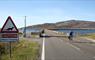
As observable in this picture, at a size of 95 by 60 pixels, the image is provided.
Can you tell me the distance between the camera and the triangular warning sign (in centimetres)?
1523

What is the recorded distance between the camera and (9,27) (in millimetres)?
15539

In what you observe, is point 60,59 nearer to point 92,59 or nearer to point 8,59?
point 92,59

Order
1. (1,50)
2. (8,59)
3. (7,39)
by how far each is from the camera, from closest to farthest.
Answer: (7,39) → (8,59) → (1,50)

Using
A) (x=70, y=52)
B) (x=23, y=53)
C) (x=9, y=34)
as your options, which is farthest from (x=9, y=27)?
(x=70, y=52)

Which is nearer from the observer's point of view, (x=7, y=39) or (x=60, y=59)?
(x=7, y=39)

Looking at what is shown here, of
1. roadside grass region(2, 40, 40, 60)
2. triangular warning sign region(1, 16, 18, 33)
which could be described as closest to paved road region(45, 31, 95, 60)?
roadside grass region(2, 40, 40, 60)

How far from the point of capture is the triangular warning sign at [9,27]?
1523cm

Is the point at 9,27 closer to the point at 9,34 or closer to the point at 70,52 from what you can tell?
the point at 9,34

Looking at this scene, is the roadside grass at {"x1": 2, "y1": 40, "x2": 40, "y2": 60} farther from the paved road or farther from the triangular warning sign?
the triangular warning sign

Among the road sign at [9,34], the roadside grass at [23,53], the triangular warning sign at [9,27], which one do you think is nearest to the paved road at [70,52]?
the roadside grass at [23,53]

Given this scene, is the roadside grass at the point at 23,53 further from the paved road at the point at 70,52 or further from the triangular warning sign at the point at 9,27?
the triangular warning sign at the point at 9,27

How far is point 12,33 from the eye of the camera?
1526 centimetres

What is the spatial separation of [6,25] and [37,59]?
3.63 m

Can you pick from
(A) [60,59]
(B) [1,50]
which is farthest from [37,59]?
(B) [1,50]
